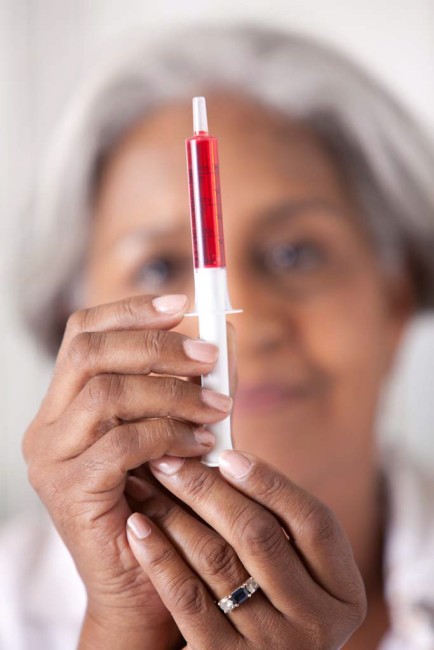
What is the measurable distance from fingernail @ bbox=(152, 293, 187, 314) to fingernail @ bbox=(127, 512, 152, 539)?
0.15 m

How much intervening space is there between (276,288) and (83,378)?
62cm

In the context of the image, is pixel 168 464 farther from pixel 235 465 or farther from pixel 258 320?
pixel 258 320

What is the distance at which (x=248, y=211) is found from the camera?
1.04 metres

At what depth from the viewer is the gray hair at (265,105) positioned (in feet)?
3.57

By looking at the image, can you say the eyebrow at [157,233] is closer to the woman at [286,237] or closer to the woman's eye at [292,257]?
the woman at [286,237]

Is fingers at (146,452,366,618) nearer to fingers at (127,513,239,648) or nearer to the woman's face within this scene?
fingers at (127,513,239,648)

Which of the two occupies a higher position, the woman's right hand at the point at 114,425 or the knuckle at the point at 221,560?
the woman's right hand at the point at 114,425

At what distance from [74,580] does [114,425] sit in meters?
0.62

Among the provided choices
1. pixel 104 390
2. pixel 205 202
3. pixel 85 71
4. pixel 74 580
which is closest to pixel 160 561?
pixel 104 390

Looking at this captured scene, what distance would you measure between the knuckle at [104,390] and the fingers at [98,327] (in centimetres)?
1

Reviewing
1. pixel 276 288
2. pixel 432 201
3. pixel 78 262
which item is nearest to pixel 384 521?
pixel 276 288

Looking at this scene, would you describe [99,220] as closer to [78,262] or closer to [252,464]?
[78,262]

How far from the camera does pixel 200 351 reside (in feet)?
1.57

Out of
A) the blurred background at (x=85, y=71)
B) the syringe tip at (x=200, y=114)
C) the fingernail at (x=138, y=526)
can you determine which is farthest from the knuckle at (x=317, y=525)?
the blurred background at (x=85, y=71)
